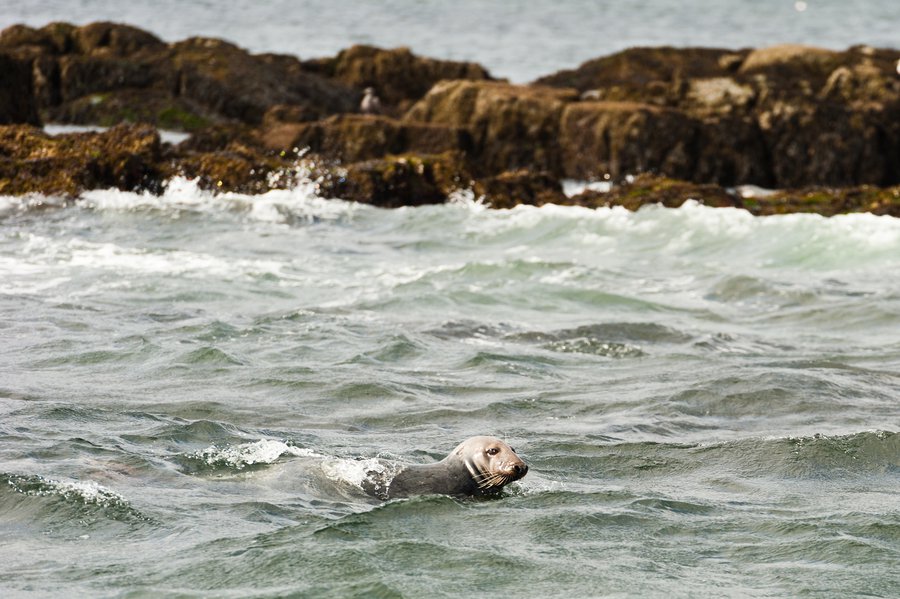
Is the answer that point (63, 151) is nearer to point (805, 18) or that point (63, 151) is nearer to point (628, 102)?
point (628, 102)

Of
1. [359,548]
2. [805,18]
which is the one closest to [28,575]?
[359,548]

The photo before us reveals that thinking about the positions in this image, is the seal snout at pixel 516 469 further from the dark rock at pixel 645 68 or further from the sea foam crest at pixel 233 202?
the dark rock at pixel 645 68

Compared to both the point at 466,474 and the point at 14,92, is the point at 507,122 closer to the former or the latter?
the point at 14,92

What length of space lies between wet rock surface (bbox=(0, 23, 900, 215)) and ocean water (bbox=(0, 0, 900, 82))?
16.7 metres

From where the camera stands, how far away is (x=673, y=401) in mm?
11719

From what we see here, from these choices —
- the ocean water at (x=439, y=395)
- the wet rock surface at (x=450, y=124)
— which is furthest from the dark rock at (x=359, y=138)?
the ocean water at (x=439, y=395)

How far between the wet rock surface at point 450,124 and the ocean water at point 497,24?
1673 centimetres

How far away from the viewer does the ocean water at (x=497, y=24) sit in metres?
61.6

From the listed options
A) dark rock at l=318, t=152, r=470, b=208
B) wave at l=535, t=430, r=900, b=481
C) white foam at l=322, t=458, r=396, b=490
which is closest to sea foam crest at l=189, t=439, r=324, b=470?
white foam at l=322, t=458, r=396, b=490

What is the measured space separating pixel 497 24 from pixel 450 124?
142 ft

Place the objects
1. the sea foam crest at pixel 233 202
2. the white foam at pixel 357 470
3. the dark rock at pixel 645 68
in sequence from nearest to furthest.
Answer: the white foam at pixel 357 470 → the sea foam crest at pixel 233 202 → the dark rock at pixel 645 68

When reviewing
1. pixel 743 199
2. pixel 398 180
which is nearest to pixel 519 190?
pixel 398 180

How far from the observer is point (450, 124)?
3036cm

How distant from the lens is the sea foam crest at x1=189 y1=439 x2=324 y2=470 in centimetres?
912
